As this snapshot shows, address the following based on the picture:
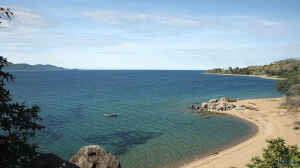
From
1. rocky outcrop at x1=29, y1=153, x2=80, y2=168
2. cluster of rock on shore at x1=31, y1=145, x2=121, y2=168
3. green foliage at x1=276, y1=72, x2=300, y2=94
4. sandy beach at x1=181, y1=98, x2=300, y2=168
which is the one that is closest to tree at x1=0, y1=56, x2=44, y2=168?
rocky outcrop at x1=29, y1=153, x2=80, y2=168

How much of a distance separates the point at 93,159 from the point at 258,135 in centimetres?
2839

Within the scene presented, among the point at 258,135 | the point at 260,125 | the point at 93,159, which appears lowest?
the point at 258,135

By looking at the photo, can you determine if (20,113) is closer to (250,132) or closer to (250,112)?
(250,132)

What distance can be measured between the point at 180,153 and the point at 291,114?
32424 millimetres

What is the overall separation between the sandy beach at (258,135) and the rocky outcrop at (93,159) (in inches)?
398

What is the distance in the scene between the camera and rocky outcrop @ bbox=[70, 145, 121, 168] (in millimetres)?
16531

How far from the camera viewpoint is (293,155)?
34.9 feet

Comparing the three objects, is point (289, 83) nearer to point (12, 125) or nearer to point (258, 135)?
point (258, 135)

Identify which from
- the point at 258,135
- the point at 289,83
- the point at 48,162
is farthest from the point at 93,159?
the point at 289,83

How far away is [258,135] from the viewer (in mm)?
32531

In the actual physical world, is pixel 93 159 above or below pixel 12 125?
below

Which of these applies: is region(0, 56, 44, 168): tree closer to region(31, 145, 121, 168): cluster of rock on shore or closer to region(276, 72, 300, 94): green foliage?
region(31, 145, 121, 168): cluster of rock on shore

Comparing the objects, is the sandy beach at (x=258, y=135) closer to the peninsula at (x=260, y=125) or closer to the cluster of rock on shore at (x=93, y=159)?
the peninsula at (x=260, y=125)

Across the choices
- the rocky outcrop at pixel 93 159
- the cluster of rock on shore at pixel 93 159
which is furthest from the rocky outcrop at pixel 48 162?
the rocky outcrop at pixel 93 159
